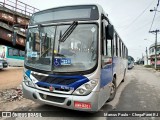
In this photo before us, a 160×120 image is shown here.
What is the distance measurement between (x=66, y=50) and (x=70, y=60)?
32cm

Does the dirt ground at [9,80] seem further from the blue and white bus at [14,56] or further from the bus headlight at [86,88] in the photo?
the blue and white bus at [14,56]

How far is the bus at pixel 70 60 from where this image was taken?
14.7ft

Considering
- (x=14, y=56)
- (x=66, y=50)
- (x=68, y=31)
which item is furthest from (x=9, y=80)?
(x=14, y=56)

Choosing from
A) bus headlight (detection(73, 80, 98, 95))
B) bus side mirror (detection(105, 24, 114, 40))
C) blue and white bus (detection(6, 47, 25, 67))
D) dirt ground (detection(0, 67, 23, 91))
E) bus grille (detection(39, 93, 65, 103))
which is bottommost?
dirt ground (detection(0, 67, 23, 91))

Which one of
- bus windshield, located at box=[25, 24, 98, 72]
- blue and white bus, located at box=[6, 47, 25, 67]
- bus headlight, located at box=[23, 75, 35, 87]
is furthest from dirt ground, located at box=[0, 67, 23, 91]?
blue and white bus, located at box=[6, 47, 25, 67]

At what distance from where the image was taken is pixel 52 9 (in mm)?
5391

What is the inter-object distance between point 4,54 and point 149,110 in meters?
18.0

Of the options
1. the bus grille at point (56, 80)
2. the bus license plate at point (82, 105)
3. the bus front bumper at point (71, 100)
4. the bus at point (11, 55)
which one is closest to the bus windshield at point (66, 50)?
the bus grille at point (56, 80)

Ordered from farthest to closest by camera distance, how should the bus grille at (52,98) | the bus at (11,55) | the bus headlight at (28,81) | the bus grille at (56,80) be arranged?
1. the bus at (11,55)
2. the bus headlight at (28,81)
3. the bus grille at (52,98)
4. the bus grille at (56,80)

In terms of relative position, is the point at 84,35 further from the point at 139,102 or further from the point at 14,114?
the point at 139,102

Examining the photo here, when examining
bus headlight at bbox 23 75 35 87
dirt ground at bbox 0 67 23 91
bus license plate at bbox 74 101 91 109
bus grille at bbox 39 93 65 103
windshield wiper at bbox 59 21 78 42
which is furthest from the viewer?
dirt ground at bbox 0 67 23 91

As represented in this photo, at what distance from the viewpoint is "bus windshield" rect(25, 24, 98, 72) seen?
4.59m

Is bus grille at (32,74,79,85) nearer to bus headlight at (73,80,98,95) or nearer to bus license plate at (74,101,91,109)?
bus headlight at (73,80,98,95)

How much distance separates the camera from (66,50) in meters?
4.80
